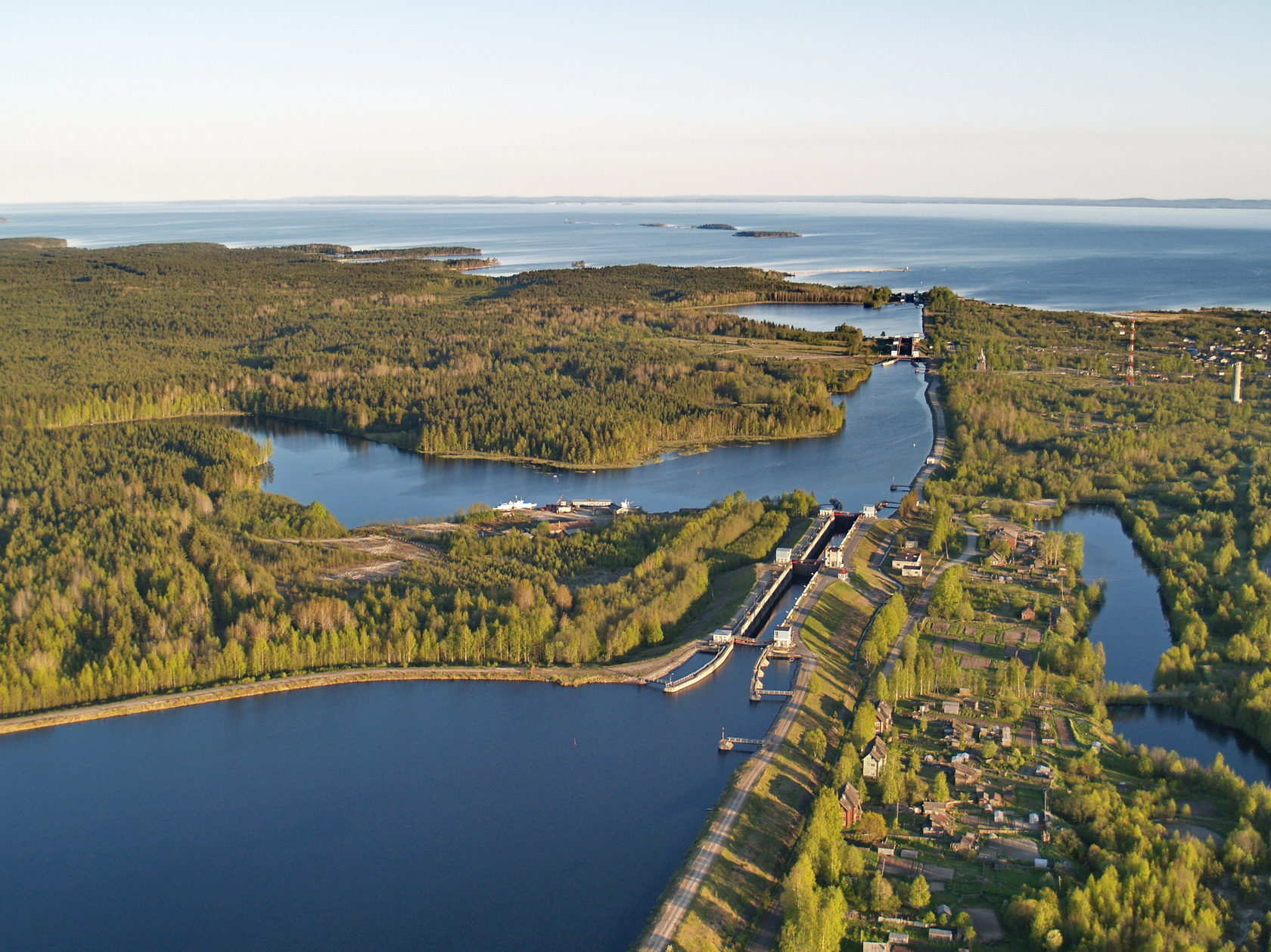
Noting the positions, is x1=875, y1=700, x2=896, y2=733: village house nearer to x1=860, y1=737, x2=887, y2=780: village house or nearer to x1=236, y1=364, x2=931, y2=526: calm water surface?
x1=860, y1=737, x2=887, y2=780: village house

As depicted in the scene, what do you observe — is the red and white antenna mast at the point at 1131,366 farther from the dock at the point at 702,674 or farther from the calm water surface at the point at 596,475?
the dock at the point at 702,674

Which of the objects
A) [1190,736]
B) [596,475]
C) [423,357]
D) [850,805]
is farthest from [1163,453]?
[423,357]

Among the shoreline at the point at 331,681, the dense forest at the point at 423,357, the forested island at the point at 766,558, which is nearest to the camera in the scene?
the forested island at the point at 766,558

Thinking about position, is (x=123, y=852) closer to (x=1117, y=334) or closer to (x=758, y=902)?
(x=758, y=902)

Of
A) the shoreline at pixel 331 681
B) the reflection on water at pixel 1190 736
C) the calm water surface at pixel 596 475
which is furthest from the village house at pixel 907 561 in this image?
the reflection on water at pixel 1190 736

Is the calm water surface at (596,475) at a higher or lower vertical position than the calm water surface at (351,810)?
higher

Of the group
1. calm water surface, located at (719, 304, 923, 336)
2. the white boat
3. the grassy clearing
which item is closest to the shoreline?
the grassy clearing

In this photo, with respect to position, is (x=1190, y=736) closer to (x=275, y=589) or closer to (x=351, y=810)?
(x=351, y=810)

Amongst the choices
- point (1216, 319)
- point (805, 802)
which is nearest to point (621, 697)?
point (805, 802)
